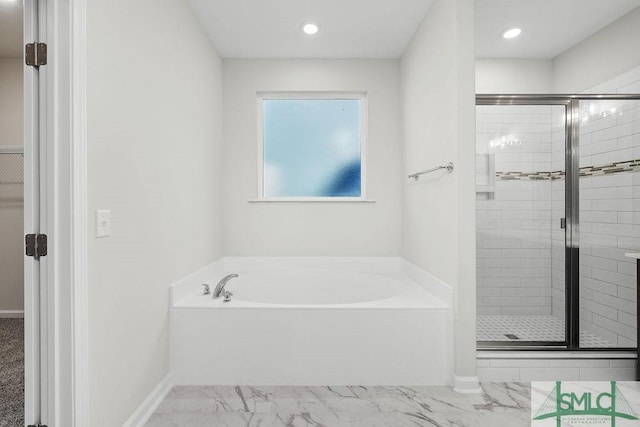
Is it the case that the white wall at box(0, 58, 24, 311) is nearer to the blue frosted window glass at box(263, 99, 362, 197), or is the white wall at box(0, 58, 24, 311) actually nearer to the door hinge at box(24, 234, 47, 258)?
the blue frosted window glass at box(263, 99, 362, 197)

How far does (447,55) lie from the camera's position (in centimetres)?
210

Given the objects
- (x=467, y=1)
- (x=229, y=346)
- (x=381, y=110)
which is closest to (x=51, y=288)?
(x=229, y=346)

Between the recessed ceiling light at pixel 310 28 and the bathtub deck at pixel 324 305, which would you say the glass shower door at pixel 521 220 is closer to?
the bathtub deck at pixel 324 305

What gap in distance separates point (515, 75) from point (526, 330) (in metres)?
2.28

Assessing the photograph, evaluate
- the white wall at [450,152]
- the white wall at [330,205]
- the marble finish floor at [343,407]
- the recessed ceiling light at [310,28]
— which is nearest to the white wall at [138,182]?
the marble finish floor at [343,407]

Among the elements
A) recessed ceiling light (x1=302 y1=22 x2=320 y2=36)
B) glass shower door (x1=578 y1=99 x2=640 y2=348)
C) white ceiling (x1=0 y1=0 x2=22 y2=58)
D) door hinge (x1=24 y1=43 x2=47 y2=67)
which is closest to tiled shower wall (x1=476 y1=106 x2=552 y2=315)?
glass shower door (x1=578 y1=99 x2=640 y2=348)

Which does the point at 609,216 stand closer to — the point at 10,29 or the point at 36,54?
the point at 36,54

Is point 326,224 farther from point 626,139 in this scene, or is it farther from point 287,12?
point 626,139

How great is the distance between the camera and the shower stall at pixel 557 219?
7.24 feet

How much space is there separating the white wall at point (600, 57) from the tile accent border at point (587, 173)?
737 millimetres

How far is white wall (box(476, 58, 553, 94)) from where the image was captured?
308cm

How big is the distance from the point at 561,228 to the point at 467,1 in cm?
159

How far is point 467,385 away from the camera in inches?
77.4

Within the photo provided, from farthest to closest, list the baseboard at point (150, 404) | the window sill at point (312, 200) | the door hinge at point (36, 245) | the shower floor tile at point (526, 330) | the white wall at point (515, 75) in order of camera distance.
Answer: the window sill at point (312, 200) < the white wall at point (515, 75) < the shower floor tile at point (526, 330) < the baseboard at point (150, 404) < the door hinge at point (36, 245)
